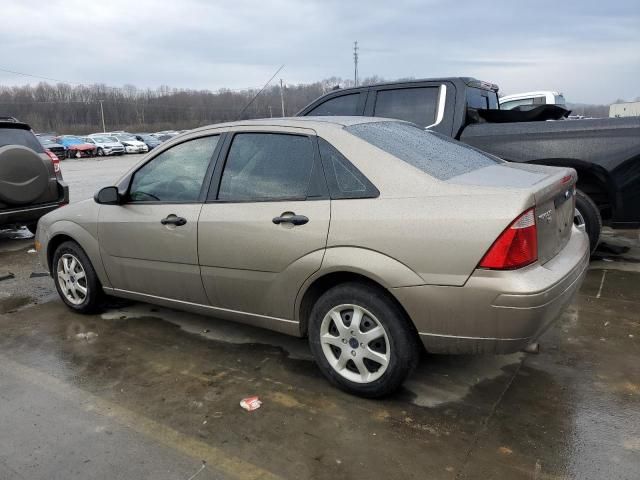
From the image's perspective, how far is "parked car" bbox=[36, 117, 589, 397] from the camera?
2.64m

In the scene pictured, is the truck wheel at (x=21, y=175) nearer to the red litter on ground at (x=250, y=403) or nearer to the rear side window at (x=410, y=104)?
the rear side window at (x=410, y=104)

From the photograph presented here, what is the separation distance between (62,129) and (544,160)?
331ft

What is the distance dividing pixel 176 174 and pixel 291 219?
4.08ft

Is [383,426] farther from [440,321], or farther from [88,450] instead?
[88,450]

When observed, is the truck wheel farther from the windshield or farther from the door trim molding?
the windshield

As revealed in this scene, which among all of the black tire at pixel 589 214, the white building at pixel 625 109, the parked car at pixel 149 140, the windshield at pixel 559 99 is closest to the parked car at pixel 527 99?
the windshield at pixel 559 99

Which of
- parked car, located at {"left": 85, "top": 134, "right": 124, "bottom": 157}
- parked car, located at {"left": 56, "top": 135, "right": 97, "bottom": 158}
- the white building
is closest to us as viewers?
parked car, located at {"left": 56, "top": 135, "right": 97, "bottom": 158}

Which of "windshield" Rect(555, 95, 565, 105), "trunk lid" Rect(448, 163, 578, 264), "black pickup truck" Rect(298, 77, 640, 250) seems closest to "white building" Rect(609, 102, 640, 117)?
"windshield" Rect(555, 95, 565, 105)

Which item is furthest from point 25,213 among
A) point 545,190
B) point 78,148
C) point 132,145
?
point 132,145

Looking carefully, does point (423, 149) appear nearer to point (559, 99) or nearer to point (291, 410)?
point (291, 410)

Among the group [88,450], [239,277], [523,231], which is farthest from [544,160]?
[88,450]

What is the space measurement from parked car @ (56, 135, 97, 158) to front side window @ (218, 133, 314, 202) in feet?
125

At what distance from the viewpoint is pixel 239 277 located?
3.45 metres

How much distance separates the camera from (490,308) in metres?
2.60
